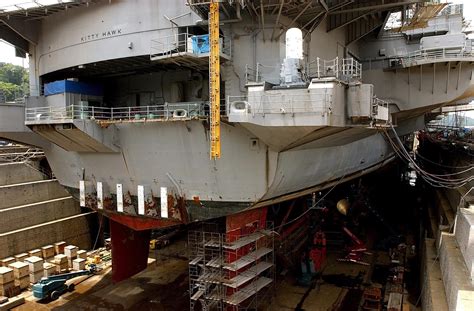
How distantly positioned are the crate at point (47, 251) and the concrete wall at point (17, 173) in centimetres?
426

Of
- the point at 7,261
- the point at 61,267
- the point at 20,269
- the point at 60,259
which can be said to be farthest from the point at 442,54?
the point at 7,261

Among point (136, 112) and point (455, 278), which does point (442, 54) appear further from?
point (136, 112)

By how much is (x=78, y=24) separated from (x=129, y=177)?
5.68 metres

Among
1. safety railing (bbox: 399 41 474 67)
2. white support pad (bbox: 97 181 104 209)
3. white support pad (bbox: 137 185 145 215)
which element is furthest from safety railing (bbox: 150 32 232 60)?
safety railing (bbox: 399 41 474 67)

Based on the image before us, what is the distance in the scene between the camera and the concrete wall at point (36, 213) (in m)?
20.0

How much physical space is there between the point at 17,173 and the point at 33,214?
2.57 metres

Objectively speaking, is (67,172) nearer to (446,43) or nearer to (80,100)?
(80,100)

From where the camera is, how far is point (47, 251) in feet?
67.2

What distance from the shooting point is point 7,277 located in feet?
55.1

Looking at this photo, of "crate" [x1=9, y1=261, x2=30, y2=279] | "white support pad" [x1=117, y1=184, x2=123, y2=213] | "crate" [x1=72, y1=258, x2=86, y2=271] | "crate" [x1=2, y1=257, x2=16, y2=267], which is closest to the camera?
"white support pad" [x1=117, y1=184, x2=123, y2=213]

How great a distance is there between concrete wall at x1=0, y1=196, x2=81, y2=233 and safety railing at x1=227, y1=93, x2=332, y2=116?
16.5 meters

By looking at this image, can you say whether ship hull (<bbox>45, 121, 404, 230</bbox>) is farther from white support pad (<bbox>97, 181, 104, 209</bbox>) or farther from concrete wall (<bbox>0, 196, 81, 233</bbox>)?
concrete wall (<bbox>0, 196, 81, 233</bbox>)

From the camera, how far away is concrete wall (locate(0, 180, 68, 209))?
2033 centimetres

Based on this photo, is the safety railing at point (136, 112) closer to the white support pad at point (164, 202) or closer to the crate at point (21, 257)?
the white support pad at point (164, 202)
